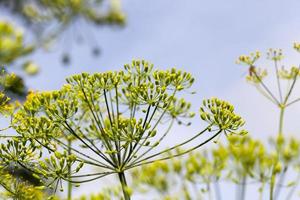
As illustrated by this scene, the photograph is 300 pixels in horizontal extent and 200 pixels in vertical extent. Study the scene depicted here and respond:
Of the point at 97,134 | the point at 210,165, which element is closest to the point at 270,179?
the point at 210,165

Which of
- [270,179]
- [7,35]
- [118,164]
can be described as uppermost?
[7,35]

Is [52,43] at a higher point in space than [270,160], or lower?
higher

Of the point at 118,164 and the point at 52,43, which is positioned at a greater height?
the point at 52,43

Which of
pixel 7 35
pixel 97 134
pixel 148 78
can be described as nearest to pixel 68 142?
pixel 97 134

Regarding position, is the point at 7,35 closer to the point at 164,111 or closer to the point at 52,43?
the point at 164,111

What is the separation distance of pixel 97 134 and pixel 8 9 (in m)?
27.4

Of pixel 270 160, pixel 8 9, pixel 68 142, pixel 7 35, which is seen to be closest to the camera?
pixel 270 160

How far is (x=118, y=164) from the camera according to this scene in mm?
6406

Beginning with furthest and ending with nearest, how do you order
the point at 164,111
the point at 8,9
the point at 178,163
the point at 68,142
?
the point at 8,9, the point at 68,142, the point at 164,111, the point at 178,163

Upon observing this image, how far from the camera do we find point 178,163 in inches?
149

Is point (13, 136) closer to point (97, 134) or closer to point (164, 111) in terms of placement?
point (97, 134)

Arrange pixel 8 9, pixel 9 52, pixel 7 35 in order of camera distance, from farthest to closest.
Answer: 1. pixel 8 9
2. pixel 9 52
3. pixel 7 35

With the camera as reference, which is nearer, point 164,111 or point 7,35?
point 7,35

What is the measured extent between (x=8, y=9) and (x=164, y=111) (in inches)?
1081
